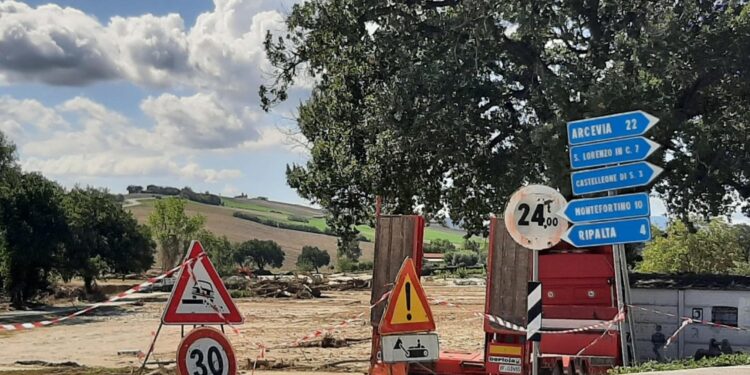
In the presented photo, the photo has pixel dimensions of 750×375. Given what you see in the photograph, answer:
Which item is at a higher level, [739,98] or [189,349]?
[739,98]

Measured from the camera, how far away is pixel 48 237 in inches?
1767

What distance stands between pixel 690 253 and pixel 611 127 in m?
29.5

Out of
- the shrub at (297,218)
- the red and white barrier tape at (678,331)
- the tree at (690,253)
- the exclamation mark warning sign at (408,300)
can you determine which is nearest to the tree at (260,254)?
the shrub at (297,218)

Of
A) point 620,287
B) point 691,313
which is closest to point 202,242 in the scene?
point 691,313

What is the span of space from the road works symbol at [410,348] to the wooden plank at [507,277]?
238cm

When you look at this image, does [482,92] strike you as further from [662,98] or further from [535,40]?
[662,98]

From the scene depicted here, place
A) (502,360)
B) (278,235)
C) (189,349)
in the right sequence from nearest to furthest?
(189,349) < (502,360) < (278,235)

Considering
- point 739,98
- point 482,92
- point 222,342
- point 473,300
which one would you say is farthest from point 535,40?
point 473,300

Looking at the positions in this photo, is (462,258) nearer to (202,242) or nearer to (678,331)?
(202,242)

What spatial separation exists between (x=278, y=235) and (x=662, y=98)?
111 metres

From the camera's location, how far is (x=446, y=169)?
67.9ft

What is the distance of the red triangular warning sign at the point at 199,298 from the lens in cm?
827

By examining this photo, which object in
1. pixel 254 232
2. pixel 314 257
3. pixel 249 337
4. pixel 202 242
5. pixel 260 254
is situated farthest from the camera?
pixel 254 232

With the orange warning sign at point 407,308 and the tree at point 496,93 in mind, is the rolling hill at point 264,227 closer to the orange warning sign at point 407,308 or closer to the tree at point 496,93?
the tree at point 496,93
